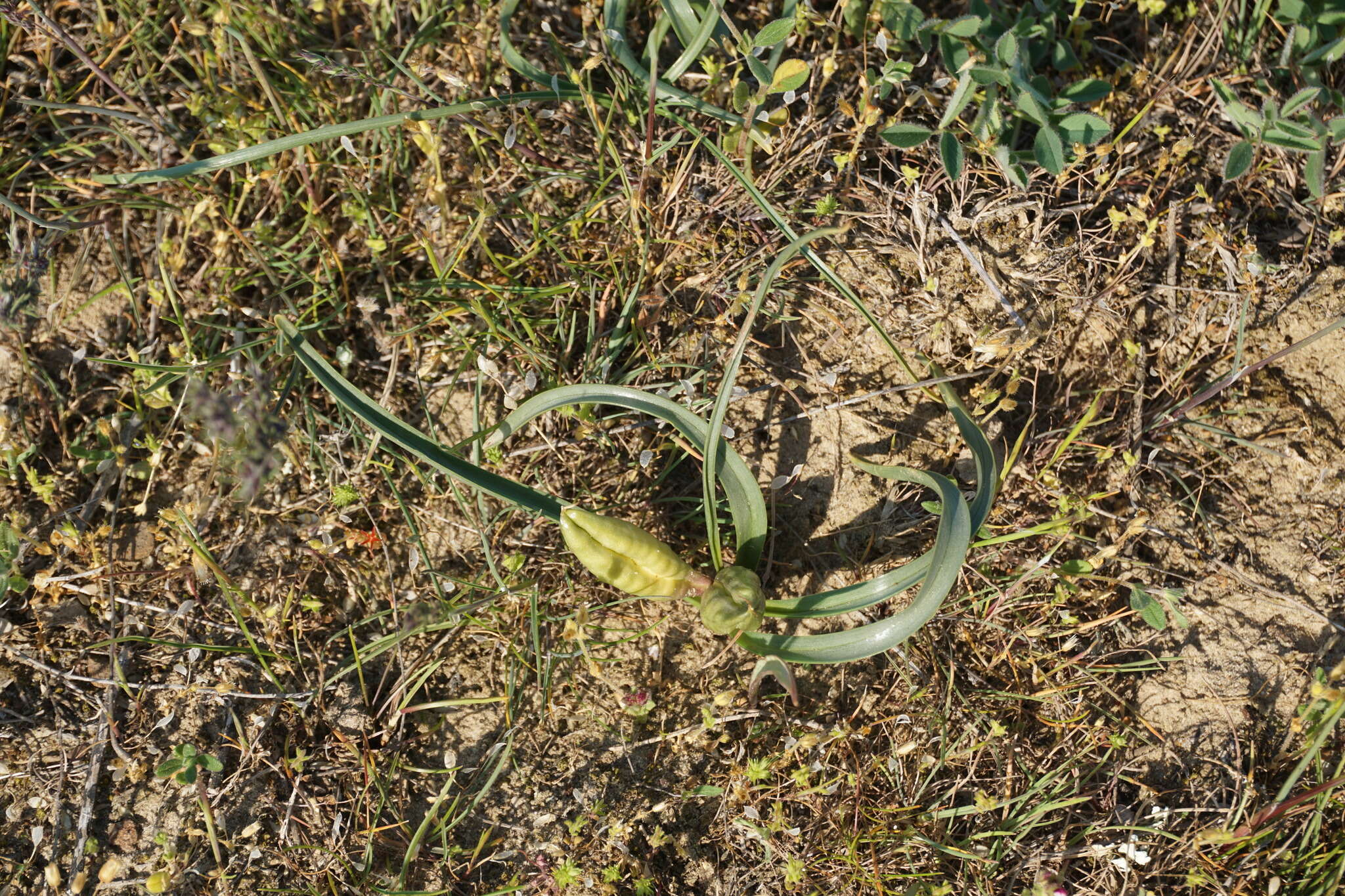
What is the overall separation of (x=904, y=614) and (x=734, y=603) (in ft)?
1.11

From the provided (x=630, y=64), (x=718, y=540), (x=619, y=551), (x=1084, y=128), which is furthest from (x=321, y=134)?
(x=1084, y=128)

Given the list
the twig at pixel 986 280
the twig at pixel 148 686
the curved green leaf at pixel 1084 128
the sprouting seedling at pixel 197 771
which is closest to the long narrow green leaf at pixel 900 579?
the twig at pixel 986 280

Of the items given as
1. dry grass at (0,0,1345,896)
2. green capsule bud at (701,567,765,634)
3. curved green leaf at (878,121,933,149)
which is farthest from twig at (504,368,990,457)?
curved green leaf at (878,121,933,149)

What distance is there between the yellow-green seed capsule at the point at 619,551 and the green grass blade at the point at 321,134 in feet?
3.20

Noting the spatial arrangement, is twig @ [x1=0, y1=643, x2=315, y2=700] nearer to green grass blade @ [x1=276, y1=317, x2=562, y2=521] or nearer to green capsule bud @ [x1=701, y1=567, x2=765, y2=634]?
green grass blade @ [x1=276, y1=317, x2=562, y2=521]

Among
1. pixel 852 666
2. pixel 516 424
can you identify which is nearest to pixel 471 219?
pixel 516 424

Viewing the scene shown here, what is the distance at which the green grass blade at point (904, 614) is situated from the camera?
178 cm

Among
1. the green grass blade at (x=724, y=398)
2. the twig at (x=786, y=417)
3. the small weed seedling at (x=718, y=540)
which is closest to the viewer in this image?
the green grass blade at (x=724, y=398)

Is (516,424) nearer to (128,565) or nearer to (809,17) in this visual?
(128,565)

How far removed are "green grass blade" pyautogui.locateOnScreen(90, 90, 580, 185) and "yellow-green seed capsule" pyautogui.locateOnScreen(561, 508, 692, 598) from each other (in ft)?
3.20

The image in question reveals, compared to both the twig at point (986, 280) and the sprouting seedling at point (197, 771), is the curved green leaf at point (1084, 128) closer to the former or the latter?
the twig at point (986, 280)

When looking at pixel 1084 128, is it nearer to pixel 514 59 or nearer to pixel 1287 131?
pixel 1287 131

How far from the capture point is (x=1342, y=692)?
1.82 meters

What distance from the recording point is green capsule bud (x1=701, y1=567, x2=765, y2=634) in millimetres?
1843
